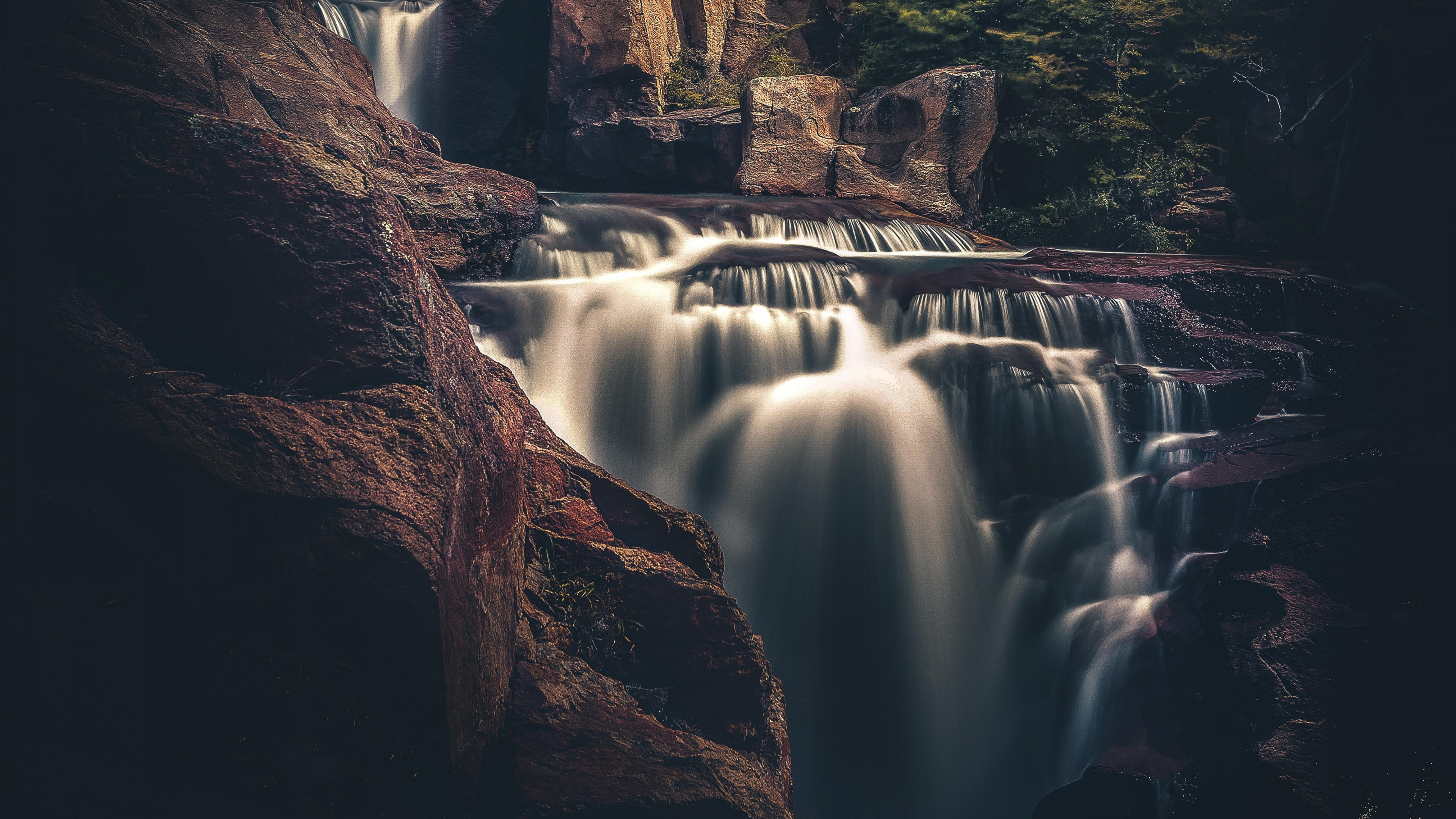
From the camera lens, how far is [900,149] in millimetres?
11188

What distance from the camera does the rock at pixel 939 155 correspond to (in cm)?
1082

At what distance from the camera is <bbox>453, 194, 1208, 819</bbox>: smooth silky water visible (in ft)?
16.0

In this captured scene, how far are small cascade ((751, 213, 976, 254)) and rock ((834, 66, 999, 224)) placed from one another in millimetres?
1358

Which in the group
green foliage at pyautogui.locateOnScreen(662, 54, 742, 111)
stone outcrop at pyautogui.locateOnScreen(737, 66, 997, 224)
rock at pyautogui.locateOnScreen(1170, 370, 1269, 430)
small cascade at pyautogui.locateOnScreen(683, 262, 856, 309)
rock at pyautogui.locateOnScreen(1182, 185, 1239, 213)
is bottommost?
rock at pyautogui.locateOnScreen(1170, 370, 1269, 430)

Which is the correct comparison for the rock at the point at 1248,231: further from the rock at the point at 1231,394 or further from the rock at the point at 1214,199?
the rock at the point at 1231,394

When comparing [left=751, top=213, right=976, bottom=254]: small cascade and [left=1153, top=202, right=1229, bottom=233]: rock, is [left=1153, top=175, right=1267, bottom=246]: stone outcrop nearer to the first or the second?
[left=1153, top=202, right=1229, bottom=233]: rock

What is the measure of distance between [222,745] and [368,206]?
199cm

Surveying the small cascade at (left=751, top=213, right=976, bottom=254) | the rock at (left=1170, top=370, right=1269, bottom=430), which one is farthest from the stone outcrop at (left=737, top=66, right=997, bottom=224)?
the rock at (left=1170, top=370, right=1269, bottom=430)

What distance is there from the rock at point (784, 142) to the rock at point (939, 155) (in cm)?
28

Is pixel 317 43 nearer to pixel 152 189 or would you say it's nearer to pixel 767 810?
pixel 152 189

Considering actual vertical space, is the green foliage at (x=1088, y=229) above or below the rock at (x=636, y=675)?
above

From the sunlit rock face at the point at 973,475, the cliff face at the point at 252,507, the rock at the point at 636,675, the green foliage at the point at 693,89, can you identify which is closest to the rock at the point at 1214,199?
the sunlit rock face at the point at 973,475

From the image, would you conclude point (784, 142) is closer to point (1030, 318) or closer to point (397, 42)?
point (1030, 318)

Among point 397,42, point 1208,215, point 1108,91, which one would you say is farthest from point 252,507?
point 1108,91
